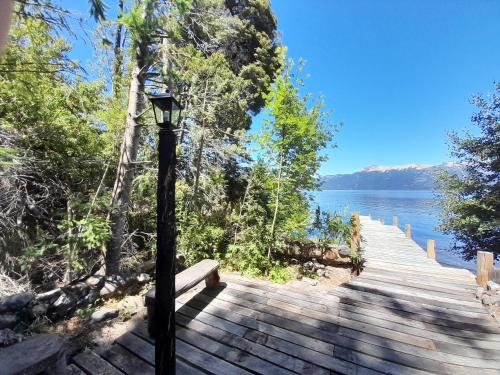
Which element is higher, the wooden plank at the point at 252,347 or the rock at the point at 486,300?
the rock at the point at 486,300

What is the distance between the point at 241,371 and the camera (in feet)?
7.54

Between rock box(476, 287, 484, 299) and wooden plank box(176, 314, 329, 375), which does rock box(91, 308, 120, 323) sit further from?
rock box(476, 287, 484, 299)

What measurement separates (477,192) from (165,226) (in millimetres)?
11828

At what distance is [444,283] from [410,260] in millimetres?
2459

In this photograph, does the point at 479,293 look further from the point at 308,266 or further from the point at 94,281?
the point at 94,281

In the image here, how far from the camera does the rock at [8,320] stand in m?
3.09

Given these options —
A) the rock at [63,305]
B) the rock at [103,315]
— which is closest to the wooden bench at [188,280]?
the rock at [103,315]

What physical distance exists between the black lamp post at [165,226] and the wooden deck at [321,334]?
785 mm

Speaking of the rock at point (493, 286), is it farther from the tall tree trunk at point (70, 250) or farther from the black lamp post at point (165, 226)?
the tall tree trunk at point (70, 250)

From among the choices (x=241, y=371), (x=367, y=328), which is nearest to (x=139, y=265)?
(x=241, y=371)

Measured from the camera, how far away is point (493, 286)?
414 cm

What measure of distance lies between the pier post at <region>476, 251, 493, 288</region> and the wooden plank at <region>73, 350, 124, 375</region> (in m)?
5.89

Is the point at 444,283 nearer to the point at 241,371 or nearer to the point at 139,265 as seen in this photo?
the point at 241,371

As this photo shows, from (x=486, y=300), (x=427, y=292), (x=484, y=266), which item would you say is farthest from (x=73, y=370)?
(x=484, y=266)
